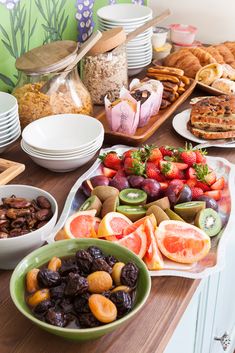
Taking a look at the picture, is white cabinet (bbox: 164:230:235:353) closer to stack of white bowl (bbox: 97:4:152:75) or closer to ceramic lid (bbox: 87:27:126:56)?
ceramic lid (bbox: 87:27:126:56)

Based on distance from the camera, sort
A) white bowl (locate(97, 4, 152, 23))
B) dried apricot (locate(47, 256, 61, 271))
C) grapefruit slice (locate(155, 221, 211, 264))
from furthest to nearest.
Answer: white bowl (locate(97, 4, 152, 23)) → grapefruit slice (locate(155, 221, 211, 264)) → dried apricot (locate(47, 256, 61, 271))

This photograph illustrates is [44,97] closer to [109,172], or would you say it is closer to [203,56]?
[109,172]

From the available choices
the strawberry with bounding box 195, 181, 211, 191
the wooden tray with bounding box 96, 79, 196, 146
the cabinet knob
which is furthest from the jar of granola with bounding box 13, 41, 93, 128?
the cabinet knob

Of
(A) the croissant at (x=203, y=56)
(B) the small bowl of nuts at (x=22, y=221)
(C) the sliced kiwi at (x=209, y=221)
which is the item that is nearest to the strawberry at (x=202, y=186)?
(C) the sliced kiwi at (x=209, y=221)

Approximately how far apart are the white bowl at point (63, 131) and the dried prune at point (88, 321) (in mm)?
595

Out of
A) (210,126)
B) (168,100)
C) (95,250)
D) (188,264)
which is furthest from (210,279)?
(168,100)

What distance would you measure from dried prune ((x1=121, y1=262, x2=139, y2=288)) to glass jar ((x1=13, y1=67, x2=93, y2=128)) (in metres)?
0.66

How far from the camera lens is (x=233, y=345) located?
1782 mm

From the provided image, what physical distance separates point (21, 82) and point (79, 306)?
2.58 feet

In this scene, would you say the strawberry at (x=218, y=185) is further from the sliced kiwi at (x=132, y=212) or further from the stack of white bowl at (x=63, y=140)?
the stack of white bowl at (x=63, y=140)

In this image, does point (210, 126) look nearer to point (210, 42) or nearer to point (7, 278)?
point (7, 278)

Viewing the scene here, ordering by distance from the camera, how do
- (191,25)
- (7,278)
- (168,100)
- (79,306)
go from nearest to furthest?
(79,306), (7,278), (168,100), (191,25)

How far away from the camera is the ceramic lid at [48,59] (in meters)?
1.34

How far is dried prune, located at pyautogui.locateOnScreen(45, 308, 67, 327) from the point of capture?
790mm
